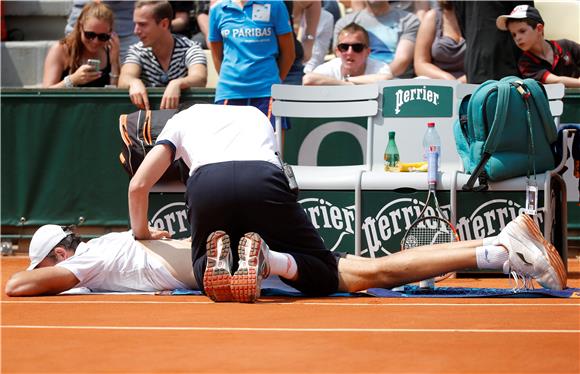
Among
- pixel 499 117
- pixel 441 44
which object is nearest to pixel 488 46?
pixel 441 44

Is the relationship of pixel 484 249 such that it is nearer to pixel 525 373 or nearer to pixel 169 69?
pixel 525 373

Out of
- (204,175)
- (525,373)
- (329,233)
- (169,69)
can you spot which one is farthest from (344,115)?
(525,373)

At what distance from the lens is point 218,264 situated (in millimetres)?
6379

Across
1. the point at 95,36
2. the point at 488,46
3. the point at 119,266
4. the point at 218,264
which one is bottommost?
the point at 119,266

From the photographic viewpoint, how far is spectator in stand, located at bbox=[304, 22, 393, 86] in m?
10.2

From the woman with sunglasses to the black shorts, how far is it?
4334mm

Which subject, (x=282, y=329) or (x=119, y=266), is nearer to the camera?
(x=282, y=329)

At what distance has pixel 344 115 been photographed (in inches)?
361

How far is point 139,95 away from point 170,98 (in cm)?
31

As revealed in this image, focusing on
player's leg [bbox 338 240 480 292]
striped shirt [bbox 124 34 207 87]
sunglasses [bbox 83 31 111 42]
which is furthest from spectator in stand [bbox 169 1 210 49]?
player's leg [bbox 338 240 480 292]

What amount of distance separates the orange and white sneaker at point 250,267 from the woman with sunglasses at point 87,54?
15.6 feet

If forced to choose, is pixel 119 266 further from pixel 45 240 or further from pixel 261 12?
pixel 261 12

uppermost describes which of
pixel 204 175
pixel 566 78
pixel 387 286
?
pixel 566 78

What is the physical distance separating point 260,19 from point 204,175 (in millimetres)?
3295
